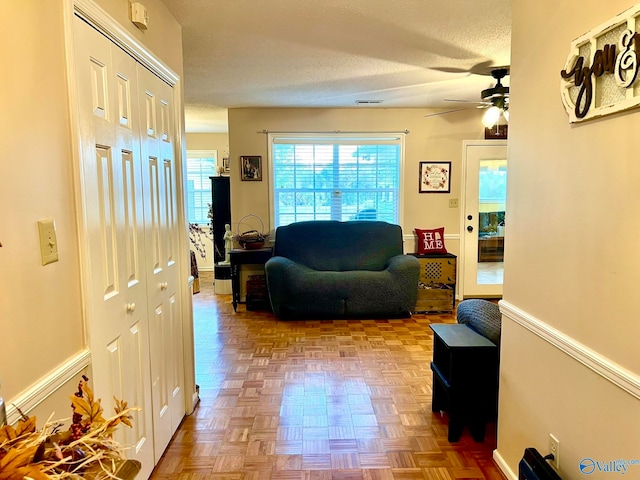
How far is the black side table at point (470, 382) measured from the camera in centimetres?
212

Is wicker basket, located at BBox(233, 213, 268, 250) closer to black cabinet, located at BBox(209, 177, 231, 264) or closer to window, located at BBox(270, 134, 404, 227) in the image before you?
window, located at BBox(270, 134, 404, 227)

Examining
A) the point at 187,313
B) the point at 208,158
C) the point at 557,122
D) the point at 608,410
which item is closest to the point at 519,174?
the point at 557,122

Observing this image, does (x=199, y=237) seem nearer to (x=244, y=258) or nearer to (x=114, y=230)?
(x=244, y=258)

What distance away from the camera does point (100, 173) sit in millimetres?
1415

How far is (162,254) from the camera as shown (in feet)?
6.73

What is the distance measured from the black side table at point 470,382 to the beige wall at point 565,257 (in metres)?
0.22

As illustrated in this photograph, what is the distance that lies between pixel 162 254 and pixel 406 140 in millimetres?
3727

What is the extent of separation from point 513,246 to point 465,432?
1178 mm

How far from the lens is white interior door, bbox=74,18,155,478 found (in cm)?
132

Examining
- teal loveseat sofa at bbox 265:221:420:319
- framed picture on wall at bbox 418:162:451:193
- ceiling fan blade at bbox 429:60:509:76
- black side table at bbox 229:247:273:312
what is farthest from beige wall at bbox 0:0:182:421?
framed picture on wall at bbox 418:162:451:193

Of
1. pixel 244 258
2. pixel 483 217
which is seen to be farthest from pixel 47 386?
pixel 483 217

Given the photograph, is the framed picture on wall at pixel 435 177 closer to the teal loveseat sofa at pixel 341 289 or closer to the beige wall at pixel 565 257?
the teal loveseat sofa at pixel 341 289

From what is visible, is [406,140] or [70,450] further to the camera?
[406,140]

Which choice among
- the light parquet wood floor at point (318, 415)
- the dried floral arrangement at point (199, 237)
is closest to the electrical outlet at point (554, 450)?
the light parquet wood floor at point (318, 415)
